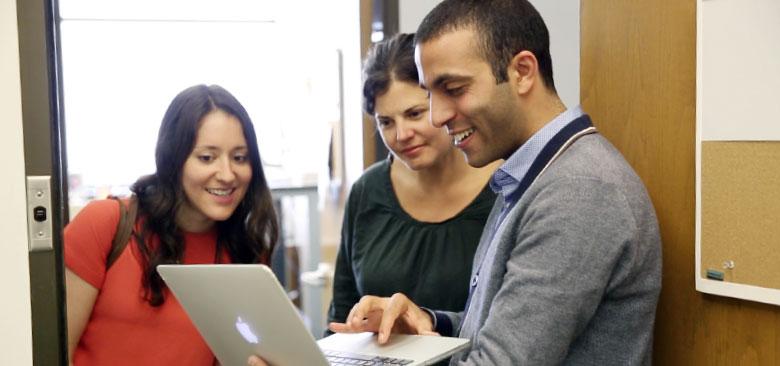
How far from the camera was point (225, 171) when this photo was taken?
176 cm

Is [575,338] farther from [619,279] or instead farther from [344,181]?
[344,181]

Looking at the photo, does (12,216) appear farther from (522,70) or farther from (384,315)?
(522,70)

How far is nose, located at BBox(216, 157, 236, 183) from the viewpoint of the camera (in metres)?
1.75

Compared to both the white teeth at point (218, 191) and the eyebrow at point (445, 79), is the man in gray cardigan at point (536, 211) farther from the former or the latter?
the white teeth at point (218, 191)

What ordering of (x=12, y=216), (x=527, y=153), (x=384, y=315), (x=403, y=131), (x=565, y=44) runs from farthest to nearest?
1. (x=565, y=44)
2. (x=403, y=131)
3. (x=12, y=216)
4. (x=384, y=315)
5. (x=527, y=153)

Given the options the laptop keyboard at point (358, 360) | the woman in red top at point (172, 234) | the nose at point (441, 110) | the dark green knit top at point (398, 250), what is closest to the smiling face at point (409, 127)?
Result: the dark green knit top at point (398, 250)

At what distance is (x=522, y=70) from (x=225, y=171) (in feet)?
2.71

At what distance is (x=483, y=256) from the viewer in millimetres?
1255

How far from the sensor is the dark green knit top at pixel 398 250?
1.67m

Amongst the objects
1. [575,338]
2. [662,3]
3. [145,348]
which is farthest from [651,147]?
[145,348]

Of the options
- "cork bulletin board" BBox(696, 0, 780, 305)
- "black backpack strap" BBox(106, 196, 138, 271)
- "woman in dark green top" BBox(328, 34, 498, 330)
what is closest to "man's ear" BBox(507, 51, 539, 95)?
"cork bulletin board" BBox(696, 0, 780, 305)

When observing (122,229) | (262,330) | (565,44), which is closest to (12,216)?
(122,229)

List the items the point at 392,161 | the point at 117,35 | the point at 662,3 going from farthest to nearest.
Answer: the point at 117,35, the point at 392,161, the point at 662,3

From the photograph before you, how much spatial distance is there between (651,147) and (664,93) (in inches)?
3.4
